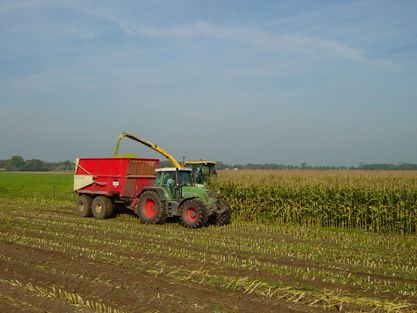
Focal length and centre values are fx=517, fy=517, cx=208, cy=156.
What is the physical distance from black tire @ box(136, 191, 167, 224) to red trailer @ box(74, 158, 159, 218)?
86 centimetres

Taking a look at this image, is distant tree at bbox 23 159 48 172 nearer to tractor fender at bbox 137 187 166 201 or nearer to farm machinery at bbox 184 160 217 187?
farm machinery at bbox 184 160 217 187

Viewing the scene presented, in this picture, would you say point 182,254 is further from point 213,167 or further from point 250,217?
point 213,167

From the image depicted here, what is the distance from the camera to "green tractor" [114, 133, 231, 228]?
49.5 ft

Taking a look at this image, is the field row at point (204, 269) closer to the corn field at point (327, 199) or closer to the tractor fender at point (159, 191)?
the tractor fender at point (159, 191)

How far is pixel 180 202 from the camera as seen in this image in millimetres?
15562

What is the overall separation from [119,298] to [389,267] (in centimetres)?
525

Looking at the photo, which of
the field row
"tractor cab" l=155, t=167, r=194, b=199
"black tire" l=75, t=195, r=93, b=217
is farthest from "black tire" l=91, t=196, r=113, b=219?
the field row

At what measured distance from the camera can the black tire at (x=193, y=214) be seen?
48.6ft

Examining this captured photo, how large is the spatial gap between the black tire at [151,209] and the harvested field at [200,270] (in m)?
0.86

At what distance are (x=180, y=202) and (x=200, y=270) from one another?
6810 millimetres

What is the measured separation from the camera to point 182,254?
10.4m

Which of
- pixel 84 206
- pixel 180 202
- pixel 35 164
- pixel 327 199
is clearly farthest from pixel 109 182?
pixel 35 164

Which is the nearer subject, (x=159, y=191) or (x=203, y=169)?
(x=159, y=191)

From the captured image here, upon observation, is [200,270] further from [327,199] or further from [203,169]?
[203,169]
